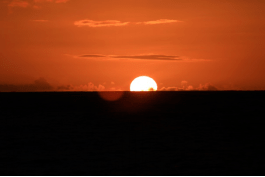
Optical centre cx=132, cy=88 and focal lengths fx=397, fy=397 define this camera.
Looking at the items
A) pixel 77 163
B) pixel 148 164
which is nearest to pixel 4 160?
pixel 77 163

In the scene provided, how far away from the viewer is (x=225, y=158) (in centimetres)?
2602

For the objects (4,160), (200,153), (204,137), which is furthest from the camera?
(204,137)

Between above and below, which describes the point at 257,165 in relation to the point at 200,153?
below

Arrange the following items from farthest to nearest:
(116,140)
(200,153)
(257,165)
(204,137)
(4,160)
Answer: (204,137)
(116,140)
(200,153)
(4,160)
(257,165)

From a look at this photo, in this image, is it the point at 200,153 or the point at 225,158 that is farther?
the point at 200,153

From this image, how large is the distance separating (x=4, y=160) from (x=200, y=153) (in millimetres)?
13227

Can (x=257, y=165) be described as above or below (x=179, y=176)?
above

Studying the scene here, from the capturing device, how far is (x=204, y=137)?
39188mm

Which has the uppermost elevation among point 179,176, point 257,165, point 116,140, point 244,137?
point 244,137

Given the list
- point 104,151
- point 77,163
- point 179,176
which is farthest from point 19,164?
point 179,176

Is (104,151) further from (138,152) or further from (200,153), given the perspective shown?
(200,153)

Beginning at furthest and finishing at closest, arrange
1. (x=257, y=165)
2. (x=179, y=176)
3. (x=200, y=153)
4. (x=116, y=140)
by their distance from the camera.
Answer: (x=116, y=140), (x=200, y=153), (x=257, y=165), (x=179, y=176)

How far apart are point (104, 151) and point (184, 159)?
661cm

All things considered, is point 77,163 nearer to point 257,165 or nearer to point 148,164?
point 148,164
